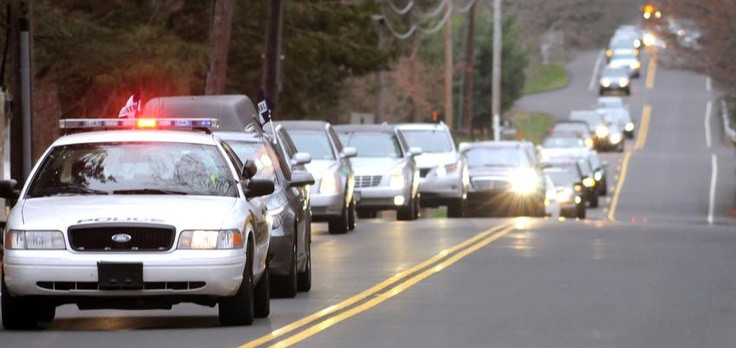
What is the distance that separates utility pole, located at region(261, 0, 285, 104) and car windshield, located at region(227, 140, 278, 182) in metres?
22.4

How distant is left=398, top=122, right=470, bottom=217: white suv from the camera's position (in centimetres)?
3838

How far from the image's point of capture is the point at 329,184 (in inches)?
1136

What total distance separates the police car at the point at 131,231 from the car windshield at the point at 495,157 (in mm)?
25443

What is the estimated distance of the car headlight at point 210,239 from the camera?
46.6 ft

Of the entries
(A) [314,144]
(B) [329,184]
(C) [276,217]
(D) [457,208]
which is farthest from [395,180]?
(C) [276,217]

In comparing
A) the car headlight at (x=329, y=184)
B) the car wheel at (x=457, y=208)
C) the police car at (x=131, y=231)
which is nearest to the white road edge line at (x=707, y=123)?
the car wheel at (x=457, y=208)

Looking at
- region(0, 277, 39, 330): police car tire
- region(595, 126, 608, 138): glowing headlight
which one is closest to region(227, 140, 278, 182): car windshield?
region(0, 277, 39, 330): police car tire

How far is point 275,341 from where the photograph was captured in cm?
1383

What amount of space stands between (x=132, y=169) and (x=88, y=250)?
1262mm

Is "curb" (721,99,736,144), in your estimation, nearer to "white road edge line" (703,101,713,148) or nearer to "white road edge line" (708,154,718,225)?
"white road edge line" (703,101,713,148)

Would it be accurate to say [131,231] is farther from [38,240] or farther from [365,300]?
[365,300]

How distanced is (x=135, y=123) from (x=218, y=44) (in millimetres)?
25575

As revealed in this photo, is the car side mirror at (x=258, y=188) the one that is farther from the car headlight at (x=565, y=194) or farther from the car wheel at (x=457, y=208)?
the car headlight at (x=565, y=194)

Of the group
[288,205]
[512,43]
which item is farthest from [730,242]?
[512,43]
